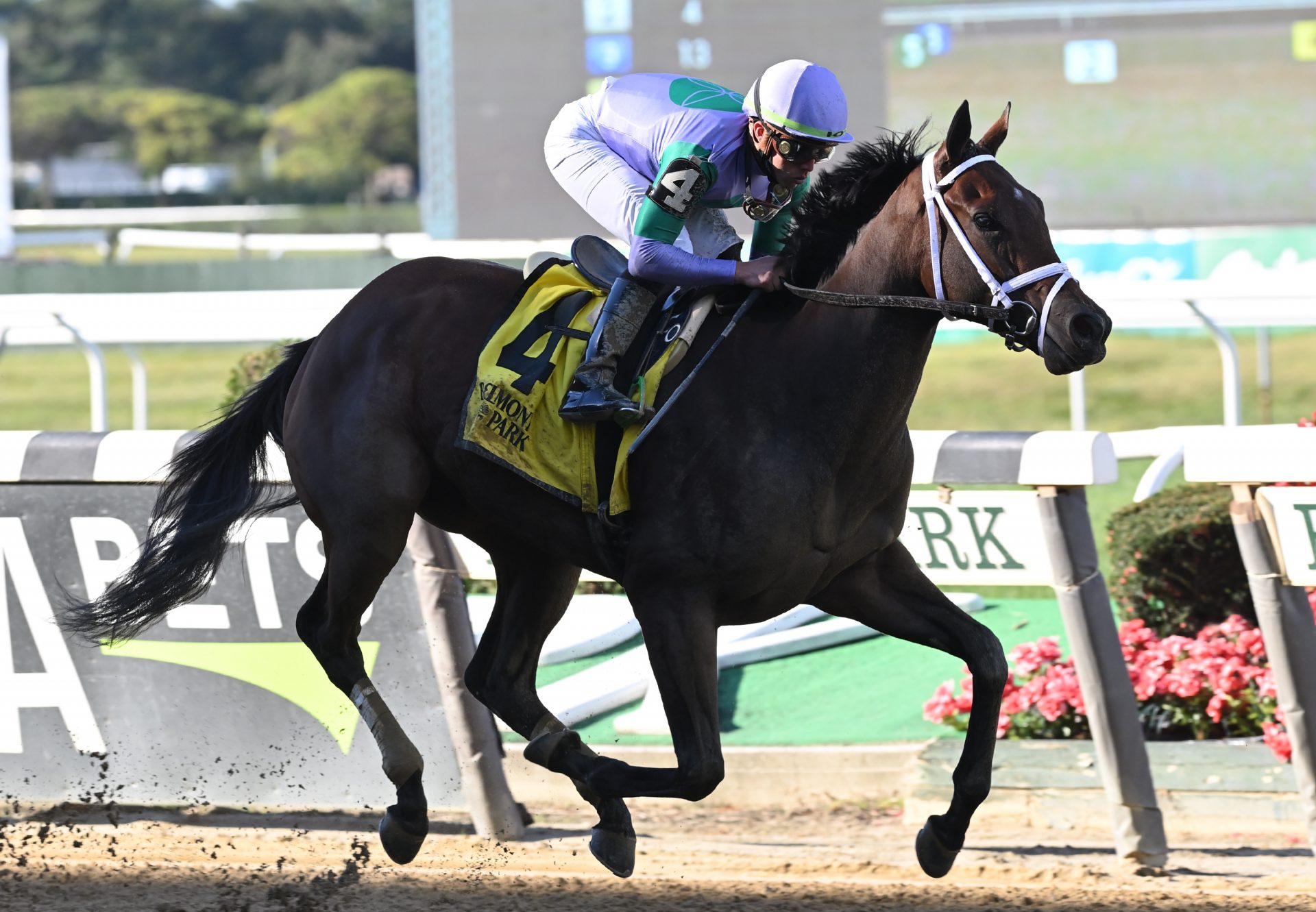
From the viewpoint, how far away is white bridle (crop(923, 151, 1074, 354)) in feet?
10.3

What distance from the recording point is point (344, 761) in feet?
15.8

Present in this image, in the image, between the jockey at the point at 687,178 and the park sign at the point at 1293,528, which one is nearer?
the jockey at the point at 687,178

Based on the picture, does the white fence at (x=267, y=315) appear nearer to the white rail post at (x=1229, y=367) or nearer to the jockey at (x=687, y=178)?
the white rail post at (x=1229, y=367)

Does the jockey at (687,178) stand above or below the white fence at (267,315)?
above

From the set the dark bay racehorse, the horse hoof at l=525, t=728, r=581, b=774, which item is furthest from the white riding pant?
the horse hoof at l=525, t=728, r=581, b=774

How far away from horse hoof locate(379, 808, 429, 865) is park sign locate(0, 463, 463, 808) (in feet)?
2.15

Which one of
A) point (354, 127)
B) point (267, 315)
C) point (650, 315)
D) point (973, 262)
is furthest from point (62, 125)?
point (973, 262)

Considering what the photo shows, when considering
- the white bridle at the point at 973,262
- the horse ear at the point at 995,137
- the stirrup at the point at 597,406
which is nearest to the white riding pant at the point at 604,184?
the stirrup at the point at 597,406

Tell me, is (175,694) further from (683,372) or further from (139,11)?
(139,11)

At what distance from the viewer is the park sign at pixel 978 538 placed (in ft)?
14.6

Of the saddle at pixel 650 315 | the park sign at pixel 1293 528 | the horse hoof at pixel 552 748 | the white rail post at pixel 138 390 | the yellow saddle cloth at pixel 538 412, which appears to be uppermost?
the saddle at pixel 650 315

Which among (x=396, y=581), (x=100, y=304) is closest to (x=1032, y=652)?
(x=396, y=581)

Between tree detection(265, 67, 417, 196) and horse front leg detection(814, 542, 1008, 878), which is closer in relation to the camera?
horse front leg detection(814, 542, 1008, 878)

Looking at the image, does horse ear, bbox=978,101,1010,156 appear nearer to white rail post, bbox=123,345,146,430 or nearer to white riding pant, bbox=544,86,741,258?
white riding pant, bbox=544,86,741,258
